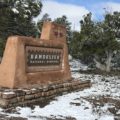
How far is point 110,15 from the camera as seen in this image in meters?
23.5

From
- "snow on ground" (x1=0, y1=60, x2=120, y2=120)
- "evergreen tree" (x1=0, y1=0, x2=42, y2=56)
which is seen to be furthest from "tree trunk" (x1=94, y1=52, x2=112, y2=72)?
"snow on ground" (x1=0, y1=60, x2=120, y2=120)

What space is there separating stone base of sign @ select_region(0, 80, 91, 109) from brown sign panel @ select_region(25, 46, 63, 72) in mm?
633

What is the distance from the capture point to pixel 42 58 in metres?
11.8

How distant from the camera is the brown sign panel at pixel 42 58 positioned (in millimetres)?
11078

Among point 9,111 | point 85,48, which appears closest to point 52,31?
point 9,111

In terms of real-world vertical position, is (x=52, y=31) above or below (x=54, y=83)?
above

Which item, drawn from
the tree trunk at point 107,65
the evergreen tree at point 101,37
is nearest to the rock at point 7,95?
the evergreen tree at point 101,37

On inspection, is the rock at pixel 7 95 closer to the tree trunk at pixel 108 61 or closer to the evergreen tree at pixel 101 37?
the evergreen tree at pixel 101 37

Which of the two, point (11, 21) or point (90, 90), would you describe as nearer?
point (90, 90)

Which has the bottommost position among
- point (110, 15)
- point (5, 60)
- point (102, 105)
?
point (102, 105)

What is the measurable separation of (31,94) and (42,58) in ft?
6.21

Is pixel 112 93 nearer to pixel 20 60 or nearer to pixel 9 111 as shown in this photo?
pixel 20 60

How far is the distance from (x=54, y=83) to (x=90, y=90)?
191 centimetres

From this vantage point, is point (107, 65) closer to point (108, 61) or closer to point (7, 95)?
point (108, 61)
